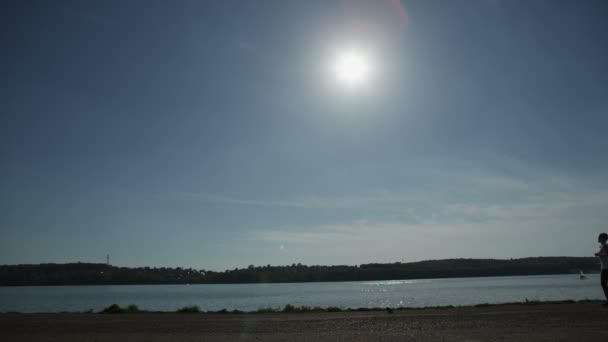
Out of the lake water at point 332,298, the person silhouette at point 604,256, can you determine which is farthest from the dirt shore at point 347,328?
the lake water at point 332,298

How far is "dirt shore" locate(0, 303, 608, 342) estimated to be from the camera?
1053cm

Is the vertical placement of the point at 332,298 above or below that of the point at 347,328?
below

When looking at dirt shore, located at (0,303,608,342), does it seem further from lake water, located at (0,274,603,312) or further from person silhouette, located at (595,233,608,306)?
lake water, located at (0,274,603,312)

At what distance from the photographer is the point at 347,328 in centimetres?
1255

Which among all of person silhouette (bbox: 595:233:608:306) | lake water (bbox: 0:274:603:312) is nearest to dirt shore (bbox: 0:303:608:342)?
person silhouette (bbox: 595:233:608:306)

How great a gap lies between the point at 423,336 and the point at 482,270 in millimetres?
137717

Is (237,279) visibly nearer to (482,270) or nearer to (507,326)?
(482,270)

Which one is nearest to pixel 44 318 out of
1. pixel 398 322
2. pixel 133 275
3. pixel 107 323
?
pixel 107 323

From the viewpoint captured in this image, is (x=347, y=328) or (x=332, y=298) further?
(x=332, y=298)

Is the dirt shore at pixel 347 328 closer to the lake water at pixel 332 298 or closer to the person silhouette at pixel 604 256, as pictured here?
the person silhouette at pixel 604 256

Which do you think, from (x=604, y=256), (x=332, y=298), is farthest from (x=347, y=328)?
(x=332, y=298)

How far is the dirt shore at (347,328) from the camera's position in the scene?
1053 centimetres

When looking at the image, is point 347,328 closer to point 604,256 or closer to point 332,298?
point 604,256

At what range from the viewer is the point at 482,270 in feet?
445
